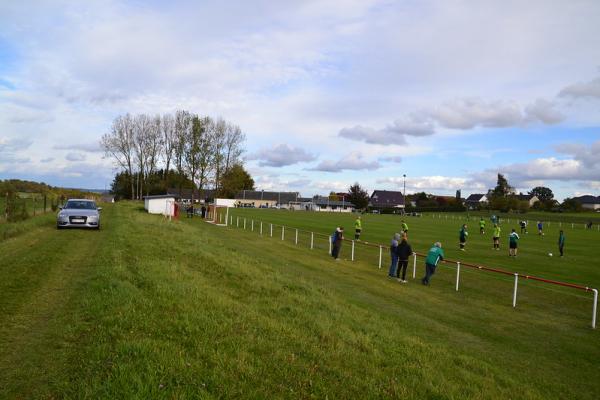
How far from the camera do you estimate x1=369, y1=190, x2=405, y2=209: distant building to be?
15085 centimetres

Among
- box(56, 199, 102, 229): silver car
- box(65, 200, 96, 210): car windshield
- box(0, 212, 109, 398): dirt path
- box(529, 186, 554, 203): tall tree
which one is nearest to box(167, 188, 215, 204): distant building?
box(65, 200, 96, 210): car windshield

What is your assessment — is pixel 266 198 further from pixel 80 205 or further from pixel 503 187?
pixel 80 205

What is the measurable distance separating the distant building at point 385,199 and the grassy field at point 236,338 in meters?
139

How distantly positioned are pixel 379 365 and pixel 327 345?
26.8 inches

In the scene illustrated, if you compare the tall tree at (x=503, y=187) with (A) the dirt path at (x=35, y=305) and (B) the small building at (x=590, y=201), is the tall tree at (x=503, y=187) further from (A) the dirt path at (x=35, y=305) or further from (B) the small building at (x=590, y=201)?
(A) the dirt path at (x=35, y=305)

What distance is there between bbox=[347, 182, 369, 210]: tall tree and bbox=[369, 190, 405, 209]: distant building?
42.6 feet

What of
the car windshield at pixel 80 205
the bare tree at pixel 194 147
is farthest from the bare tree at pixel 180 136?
the car windshield at pixel 80 205

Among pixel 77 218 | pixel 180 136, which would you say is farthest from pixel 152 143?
pixel 77 218

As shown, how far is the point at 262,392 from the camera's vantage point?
4.36 meters

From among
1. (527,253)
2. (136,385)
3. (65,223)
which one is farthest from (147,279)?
(527,253)

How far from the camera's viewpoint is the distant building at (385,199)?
15085 centimetres

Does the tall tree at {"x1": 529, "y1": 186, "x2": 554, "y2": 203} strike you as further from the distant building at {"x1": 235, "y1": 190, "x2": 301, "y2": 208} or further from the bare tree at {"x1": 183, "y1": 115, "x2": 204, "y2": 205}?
the bare tree at {"x1": 183, "y1": 115, "x2": 204, "y2": 205}

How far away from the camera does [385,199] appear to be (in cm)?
15312

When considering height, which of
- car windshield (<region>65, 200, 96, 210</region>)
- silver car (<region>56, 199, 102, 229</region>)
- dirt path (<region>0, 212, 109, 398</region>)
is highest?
car windshield (<region>65, 200, 96, 210</region>)
